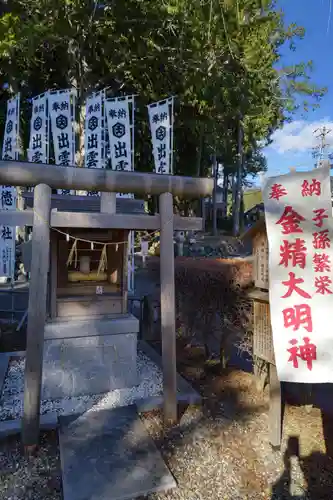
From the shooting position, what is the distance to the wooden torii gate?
156 inches

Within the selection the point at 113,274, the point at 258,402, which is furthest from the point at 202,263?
the point at 258,402

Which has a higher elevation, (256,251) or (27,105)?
(27,105)

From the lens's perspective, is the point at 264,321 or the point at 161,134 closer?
the point at 264,321

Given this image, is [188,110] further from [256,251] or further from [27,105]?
[256,251]

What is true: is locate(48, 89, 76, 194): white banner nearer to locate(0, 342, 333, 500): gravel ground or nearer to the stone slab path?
the stone slab path

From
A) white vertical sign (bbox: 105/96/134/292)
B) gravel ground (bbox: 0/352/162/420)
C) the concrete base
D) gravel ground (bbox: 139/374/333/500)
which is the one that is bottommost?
gravel ground (bbox: 139/374/333/500)

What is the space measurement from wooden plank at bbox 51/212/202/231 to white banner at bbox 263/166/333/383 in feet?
4.91

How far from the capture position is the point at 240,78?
46.1 feet

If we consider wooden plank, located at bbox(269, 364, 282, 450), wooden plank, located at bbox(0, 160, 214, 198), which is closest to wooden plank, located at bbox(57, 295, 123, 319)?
wooden plank, located at bbox(0, 160, 214, 198)

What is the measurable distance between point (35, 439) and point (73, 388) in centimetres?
143

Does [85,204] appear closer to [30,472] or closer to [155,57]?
[30,472]

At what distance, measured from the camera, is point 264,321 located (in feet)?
14.7

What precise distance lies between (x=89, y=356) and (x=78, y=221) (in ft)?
7.80

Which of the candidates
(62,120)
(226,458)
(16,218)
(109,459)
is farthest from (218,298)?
(62,120)
